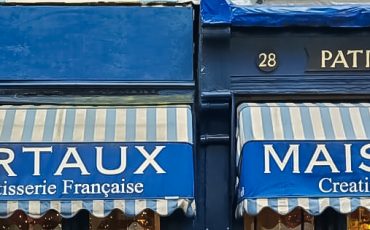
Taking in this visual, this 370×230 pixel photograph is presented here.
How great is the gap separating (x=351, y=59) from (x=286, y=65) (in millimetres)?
815

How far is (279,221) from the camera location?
9.61m

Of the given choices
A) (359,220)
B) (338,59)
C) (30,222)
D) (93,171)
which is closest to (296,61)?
(338,59)

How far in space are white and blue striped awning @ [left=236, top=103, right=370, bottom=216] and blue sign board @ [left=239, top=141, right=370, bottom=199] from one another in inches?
3.1

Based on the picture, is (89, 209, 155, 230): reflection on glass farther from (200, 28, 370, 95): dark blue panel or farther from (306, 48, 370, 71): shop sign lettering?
(306, 48, 370, 71): shop sign lettering

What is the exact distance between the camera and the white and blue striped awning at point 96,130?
8.47 meters

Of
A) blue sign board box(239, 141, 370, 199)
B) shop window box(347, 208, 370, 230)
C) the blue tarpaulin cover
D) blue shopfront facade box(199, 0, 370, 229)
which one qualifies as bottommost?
shop window box(347, 208, 370, 230)

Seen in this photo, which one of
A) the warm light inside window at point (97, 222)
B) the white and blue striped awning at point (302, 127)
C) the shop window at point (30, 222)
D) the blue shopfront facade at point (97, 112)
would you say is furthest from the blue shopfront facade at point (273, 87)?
the shop window at point (30, 222)

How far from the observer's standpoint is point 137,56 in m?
9.60

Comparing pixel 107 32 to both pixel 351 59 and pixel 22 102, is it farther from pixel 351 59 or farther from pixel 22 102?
pixel 351 59

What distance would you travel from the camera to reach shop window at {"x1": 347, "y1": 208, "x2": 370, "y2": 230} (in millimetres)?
9602

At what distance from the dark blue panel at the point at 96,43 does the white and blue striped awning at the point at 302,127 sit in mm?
1086

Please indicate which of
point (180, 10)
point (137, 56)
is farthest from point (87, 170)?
point (180, 10)

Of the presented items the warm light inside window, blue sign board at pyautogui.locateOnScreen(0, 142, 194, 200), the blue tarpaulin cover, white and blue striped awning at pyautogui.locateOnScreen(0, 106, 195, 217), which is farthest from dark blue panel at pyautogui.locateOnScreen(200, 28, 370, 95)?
the warm light inside window

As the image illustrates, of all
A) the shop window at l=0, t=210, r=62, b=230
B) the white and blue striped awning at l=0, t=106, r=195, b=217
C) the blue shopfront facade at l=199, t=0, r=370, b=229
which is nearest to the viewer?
the white and blue striped awning at l=0, t=106, r=195, b=217
